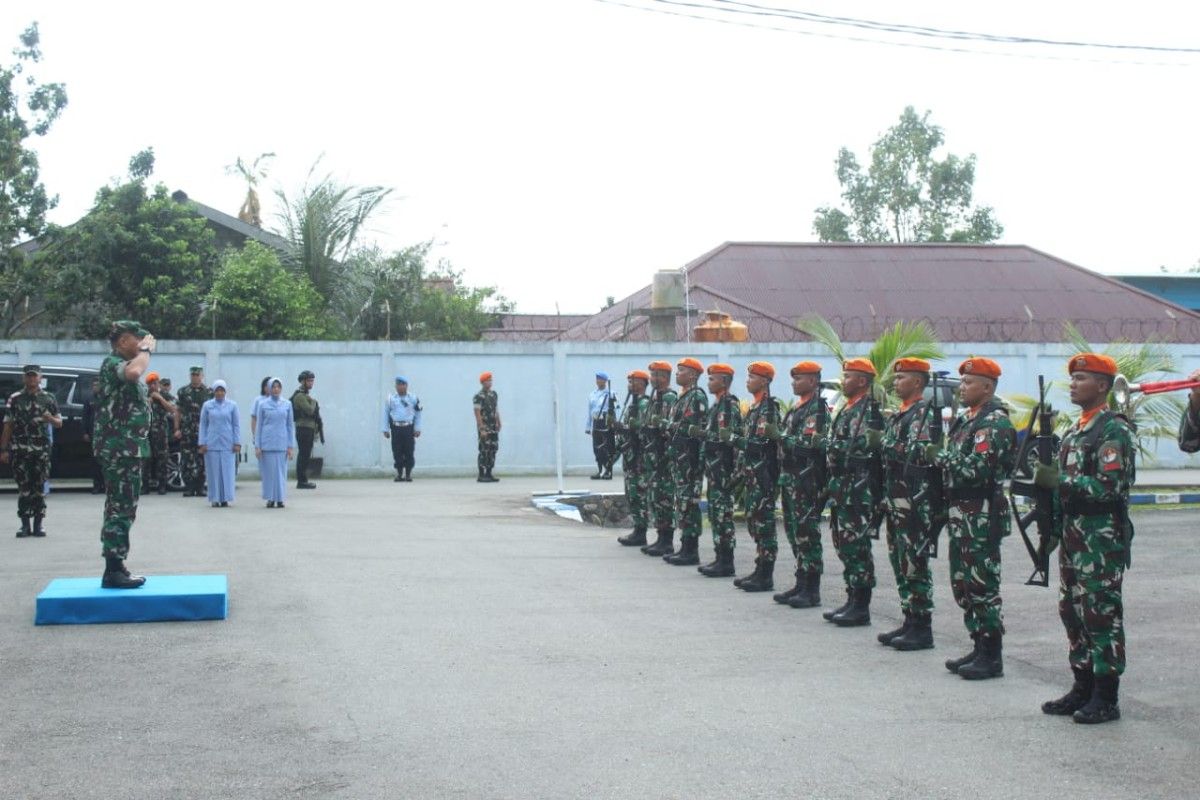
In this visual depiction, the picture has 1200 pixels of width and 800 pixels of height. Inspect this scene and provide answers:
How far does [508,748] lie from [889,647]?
11.2 feet

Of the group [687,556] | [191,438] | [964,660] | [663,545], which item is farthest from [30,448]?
[964,660]

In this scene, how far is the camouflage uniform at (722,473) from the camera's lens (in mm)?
11672

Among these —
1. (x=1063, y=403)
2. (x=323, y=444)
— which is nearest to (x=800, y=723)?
(x=323, y=444)

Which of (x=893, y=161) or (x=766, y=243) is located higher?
(x=893, y=161)

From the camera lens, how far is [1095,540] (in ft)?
21.5

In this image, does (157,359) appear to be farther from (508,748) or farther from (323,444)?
(508,748)

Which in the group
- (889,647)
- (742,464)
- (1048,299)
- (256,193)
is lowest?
(889,647)

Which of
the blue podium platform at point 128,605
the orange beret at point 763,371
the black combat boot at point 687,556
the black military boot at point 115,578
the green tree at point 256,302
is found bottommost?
the black combat boot at point 687,556

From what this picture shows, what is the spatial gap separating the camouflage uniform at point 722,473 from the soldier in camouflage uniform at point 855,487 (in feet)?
7.09

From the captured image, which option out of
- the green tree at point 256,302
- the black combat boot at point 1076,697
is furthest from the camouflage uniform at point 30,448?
the green tree at point 256,302

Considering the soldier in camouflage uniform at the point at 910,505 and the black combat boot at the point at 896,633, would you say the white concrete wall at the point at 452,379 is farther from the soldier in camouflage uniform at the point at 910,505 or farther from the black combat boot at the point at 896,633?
the soldier in camouflage uniform at the point at 910,505

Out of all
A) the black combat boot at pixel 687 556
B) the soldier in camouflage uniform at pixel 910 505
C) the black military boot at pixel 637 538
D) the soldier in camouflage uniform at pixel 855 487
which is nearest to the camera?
the soldier in camouflage uniform at pixel 910 505

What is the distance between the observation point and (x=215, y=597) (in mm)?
9211

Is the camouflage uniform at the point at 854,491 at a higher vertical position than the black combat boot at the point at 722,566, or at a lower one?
higher
